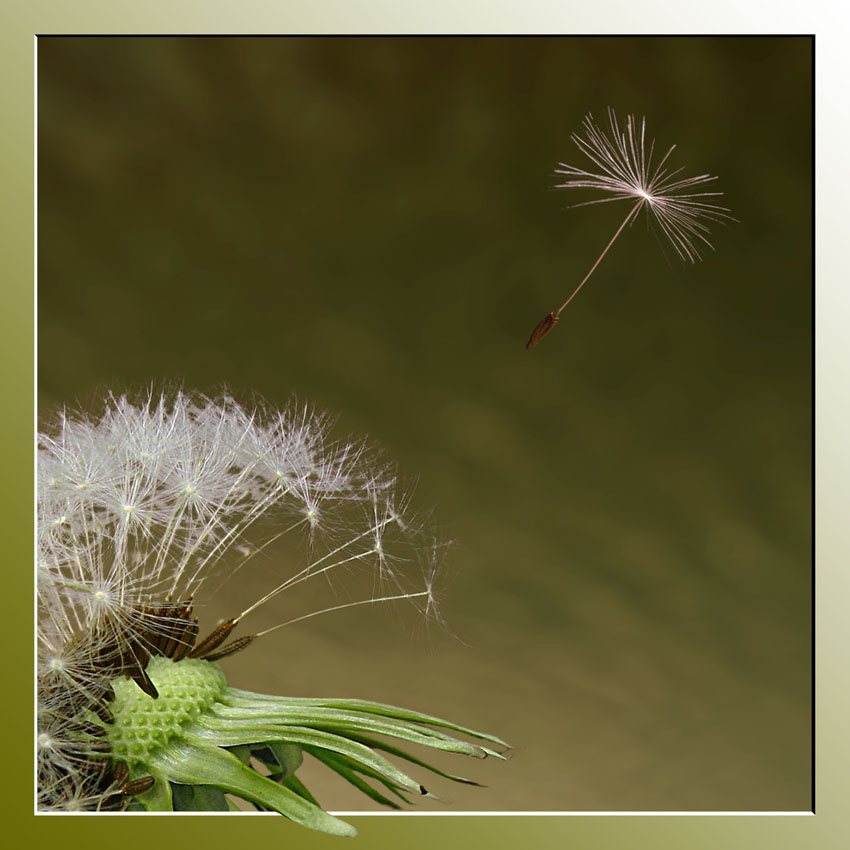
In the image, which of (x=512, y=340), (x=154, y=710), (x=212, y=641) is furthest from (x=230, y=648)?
(x=512, y=340)

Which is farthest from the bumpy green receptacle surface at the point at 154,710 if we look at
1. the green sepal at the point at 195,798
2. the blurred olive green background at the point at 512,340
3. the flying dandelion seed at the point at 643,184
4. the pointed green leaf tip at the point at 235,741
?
the flying dandelion seed at the point at 643,184

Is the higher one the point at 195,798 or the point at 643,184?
the point at 643,184

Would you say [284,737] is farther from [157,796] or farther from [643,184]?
[643,184]

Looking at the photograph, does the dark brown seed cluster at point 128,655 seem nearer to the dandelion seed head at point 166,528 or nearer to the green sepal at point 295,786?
the dandelion seed head at point 166,528

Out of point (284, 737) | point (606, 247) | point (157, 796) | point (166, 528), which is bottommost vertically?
point (157, 796)

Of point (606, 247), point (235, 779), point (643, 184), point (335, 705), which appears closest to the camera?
point (235, 779)

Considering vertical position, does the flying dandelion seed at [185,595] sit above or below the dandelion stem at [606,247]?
below

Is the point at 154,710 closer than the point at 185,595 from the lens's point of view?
Yes
